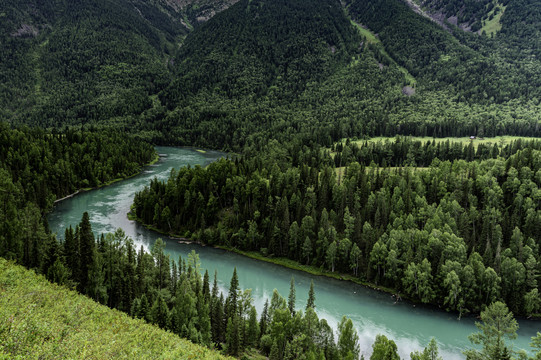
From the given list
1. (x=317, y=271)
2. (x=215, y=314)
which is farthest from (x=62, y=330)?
(x=317, y=271)

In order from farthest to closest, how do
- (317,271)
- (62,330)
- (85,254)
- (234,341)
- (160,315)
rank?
1. (317,271)
2. (85,254)
3. (160,315)
4. (234,341)
5. (62,330)

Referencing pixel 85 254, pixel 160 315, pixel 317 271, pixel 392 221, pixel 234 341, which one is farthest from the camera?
pixel 392 221

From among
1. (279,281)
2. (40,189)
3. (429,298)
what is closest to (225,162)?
(279,281)

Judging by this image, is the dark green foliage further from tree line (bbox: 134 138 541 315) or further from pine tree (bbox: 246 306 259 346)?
tree line (bbox: 134 138 541 315)

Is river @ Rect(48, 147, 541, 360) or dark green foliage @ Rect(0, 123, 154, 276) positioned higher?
dark green foliage @ Rect(0, 123, 154, 276)

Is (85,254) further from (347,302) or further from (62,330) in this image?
(347,302)

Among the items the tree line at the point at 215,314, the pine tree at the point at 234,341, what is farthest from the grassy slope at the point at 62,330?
the pine tree at the point at 234,341

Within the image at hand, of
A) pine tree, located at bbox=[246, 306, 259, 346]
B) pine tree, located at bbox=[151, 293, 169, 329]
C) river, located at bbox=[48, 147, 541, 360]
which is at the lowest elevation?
river, located at bbox=[48, 147, 541, 360]

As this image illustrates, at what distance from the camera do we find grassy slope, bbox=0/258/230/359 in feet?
87.5

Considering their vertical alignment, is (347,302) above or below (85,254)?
below

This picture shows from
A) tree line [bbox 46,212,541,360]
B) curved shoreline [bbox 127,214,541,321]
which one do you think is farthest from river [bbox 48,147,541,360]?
tree line [bbox 46,212,541,360]

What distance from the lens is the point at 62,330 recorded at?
108ft

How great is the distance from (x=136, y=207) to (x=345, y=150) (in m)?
93.2

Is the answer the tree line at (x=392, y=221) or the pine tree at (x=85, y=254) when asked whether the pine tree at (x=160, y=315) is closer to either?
the pine tree at (x=85, y=254)
